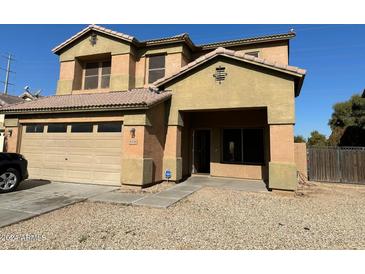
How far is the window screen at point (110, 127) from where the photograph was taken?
9820 millimetres

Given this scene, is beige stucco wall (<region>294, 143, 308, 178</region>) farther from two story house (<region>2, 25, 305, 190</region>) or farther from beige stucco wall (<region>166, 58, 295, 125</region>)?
beige stucco wall (<region>166, 58, 295, 125</region>)

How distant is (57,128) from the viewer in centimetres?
1091

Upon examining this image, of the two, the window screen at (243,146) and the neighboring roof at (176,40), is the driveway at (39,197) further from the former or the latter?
the neighboring roof at (176,40)

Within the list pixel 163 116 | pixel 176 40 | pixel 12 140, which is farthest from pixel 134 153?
pixel 176 40

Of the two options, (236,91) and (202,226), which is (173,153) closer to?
(236,91)

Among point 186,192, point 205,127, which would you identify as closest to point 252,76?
point 205,127

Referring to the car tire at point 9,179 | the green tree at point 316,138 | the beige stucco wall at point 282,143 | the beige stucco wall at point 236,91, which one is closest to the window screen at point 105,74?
the beige stucco wall at point 236,91

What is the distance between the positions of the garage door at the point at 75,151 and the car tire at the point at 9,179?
7.12ft

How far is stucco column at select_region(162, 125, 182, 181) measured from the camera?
35.1 ft

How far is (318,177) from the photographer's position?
12.9 meters

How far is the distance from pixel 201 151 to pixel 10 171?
9288 millimetres

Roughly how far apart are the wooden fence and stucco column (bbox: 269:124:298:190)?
5.44 metres

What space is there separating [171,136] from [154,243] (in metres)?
7.03

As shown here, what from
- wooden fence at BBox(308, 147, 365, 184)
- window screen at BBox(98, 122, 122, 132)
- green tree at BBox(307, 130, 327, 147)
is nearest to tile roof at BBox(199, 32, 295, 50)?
wooden fence at BBox(308, 147, 365, 184)
